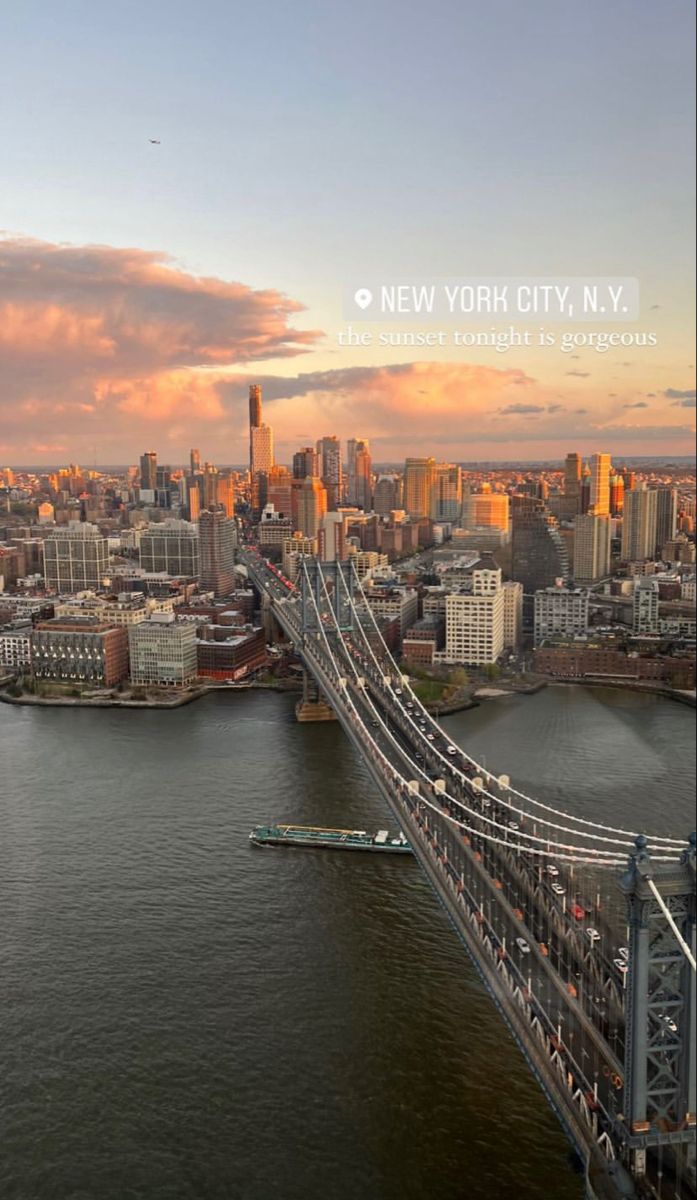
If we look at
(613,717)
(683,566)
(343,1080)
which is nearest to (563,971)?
(343,1080)

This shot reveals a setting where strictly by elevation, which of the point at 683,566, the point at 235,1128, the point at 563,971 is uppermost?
the point at 683,566

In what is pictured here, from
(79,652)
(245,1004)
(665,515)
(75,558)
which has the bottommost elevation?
(245,1004)

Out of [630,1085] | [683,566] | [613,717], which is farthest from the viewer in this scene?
[683,566]

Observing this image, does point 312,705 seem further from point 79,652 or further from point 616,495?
point 616,495

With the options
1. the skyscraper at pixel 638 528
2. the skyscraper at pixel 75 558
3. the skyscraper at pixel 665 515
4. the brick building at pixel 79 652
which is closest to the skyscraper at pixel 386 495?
the skyscraper at pixel 638 528

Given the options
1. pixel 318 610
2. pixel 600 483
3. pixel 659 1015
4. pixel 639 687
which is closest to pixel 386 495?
pixel 318 610

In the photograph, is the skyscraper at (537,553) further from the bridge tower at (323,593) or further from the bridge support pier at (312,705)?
the bridge support pier at (312,705)

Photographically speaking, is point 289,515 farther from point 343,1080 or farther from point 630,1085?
point 630,1085
